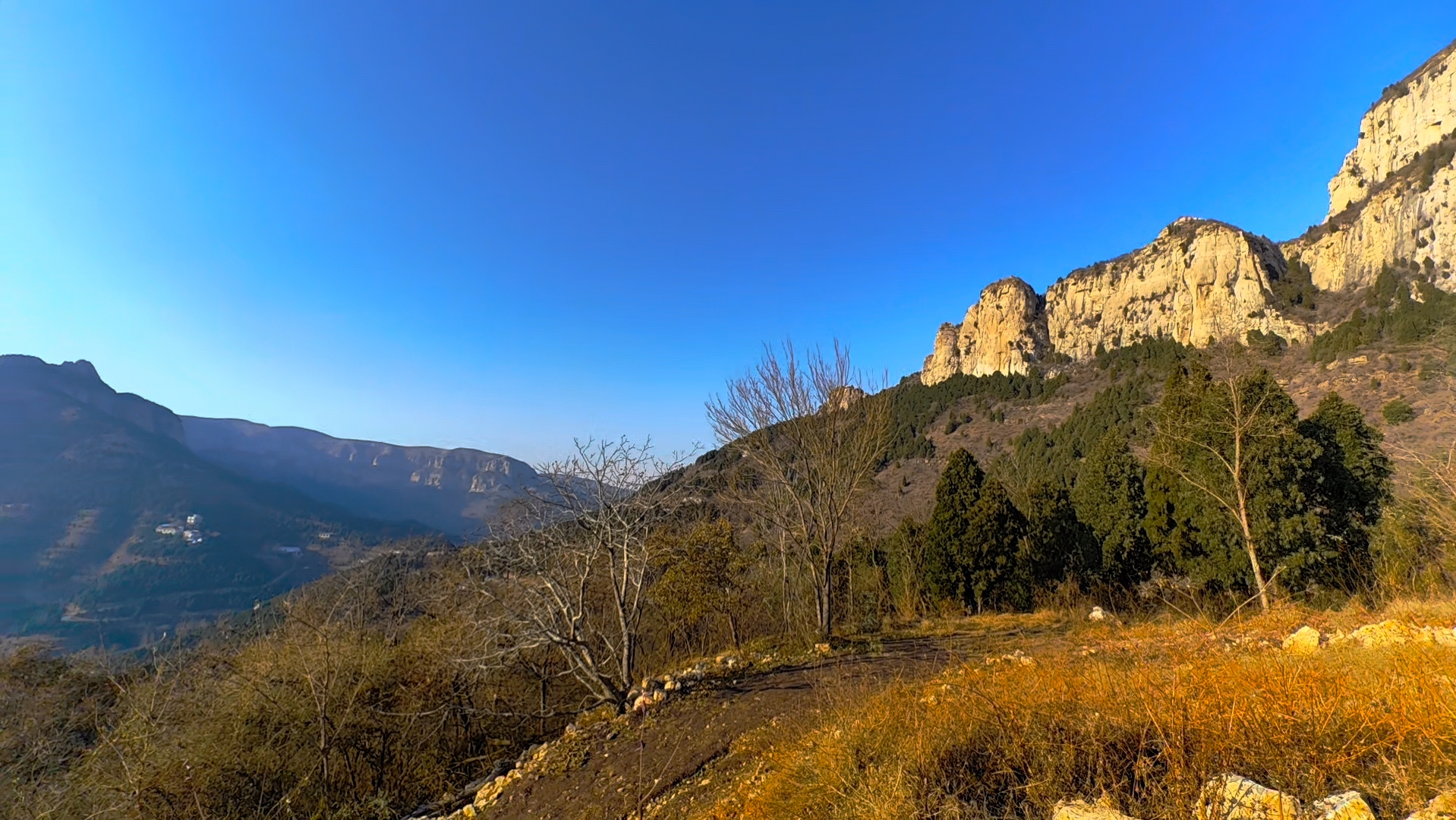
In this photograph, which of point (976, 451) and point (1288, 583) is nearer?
point (1288, 583)

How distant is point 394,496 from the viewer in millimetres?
154875

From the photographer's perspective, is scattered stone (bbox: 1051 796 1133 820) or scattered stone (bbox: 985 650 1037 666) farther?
scattered stone (bbox: 985 650 1037 666)

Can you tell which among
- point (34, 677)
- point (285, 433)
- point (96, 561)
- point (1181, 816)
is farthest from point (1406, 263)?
point (285, 433)

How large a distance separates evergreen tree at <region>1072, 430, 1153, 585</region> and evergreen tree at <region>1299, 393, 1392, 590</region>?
16.2ft

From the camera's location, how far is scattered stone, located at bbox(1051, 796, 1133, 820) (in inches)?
90.4

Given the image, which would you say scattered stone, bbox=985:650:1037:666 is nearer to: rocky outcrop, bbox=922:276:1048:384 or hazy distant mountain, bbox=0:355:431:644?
hazy distant mountain, bbox=0:355:431:644

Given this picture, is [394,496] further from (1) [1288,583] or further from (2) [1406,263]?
(2) [1406,263]

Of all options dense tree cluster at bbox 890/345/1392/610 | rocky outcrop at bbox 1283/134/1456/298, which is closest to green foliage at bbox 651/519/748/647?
dense tree cluster at bbox 890/345/1392/610

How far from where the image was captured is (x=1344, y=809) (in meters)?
2.02

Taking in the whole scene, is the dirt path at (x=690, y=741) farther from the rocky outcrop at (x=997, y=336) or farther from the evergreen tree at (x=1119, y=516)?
the rocky outcrop at (x=997, y=336)

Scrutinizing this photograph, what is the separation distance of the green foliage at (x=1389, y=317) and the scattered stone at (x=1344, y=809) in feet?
228

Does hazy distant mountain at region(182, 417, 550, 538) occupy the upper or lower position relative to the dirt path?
upper

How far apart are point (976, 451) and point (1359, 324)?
38.8 m

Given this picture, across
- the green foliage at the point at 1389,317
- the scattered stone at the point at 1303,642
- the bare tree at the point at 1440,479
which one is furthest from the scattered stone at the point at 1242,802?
the green foliage at the point at 1389,317
